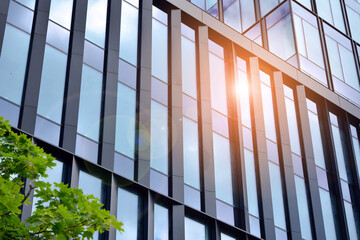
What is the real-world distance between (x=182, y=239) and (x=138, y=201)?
227 cm

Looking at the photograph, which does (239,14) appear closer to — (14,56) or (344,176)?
(344,176)

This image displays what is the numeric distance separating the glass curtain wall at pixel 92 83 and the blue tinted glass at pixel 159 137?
261 cm

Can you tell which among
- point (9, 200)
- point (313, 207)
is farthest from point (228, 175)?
point (9, 200)

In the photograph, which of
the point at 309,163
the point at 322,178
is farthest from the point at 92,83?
the point at 322,178

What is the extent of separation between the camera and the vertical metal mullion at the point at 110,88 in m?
21.2

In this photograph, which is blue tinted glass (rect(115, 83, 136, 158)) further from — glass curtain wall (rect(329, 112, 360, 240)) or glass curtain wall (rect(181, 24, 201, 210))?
glass curtain wall (rect(329, 112, 360, 240))

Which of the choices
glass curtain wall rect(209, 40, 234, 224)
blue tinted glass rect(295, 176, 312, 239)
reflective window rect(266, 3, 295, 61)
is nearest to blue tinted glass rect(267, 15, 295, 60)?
reflective window rect(266, 3, 295, 61)

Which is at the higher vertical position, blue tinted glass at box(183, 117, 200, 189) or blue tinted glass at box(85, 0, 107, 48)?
blue tinted glass at box(85, 0, 107, 48)

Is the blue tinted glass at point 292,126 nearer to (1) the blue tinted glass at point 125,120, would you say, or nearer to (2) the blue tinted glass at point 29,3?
(1) the blue tinted glass at point 125,120

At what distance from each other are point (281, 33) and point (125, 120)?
15775 mm

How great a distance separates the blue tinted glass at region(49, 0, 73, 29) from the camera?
22781 millimetres

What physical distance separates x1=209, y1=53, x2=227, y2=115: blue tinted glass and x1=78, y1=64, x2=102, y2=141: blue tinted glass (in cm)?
667

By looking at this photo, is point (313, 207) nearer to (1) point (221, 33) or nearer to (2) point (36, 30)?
(1) point (221, 33)

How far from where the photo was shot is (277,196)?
90.0ft
